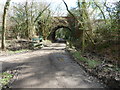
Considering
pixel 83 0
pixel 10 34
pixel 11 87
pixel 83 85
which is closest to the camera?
pixel 11 87

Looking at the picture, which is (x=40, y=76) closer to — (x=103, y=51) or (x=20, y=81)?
(x=20, y=81)

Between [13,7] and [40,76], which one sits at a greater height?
[13,7]

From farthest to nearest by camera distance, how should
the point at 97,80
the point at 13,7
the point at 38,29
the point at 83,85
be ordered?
the point at 38,29 → the point at 13,7 → the point at 97,80 → the point at 83,85

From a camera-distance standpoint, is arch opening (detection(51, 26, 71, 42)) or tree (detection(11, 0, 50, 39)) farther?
arch opening (detection(51, 26, 71, 42))

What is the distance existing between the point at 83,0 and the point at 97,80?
7.99 meters

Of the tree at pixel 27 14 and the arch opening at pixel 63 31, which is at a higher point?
the tree at pixel 27 14

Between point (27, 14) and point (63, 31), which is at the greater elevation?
point (27, 14)

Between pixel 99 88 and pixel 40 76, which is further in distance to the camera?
pixel 40 76

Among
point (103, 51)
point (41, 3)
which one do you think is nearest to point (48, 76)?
point (103, 51)

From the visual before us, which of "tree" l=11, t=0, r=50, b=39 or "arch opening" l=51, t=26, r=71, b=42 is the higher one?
"tree" l=11, t=0, r=50, b=39

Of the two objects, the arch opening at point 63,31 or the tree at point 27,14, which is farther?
the arch opening at point 63,31

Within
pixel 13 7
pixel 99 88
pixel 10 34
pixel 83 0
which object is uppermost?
pixel 13 7

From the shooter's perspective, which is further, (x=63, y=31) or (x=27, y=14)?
(x=63, y=31)

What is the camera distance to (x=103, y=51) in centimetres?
1108
